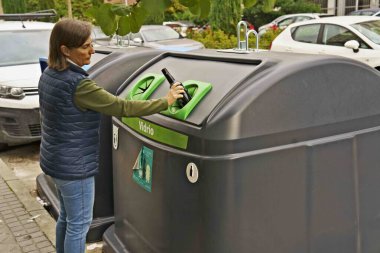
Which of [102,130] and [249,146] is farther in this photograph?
[102,130]

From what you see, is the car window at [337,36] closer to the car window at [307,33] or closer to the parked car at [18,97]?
the car window at [307,33]

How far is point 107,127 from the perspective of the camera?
3.37m

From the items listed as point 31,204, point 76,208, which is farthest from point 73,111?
point 31,204

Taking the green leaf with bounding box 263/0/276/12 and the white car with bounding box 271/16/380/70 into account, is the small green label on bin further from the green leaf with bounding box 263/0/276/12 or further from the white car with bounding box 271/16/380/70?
the white car with bounding box 271/16/380/70

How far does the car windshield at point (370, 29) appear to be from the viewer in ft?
28.1

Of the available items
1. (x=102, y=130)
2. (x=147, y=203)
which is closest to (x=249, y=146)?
(x=147, y=203)

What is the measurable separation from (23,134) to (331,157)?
14.2ft

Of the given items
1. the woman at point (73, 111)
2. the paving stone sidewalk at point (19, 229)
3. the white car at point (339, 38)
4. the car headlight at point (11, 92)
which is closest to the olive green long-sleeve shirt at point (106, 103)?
the woman at point (73, 111)

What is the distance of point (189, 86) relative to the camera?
235 centimetres

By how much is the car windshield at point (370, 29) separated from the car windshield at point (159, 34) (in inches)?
218

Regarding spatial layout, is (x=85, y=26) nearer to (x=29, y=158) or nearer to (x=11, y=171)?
(x=11, y=171)

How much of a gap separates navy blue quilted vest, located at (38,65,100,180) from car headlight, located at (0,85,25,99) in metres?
3.35

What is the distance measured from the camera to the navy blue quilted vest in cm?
240

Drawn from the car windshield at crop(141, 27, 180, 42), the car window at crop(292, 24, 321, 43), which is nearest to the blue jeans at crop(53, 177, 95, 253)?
the car window at crop(292, 24, 321, 43)
